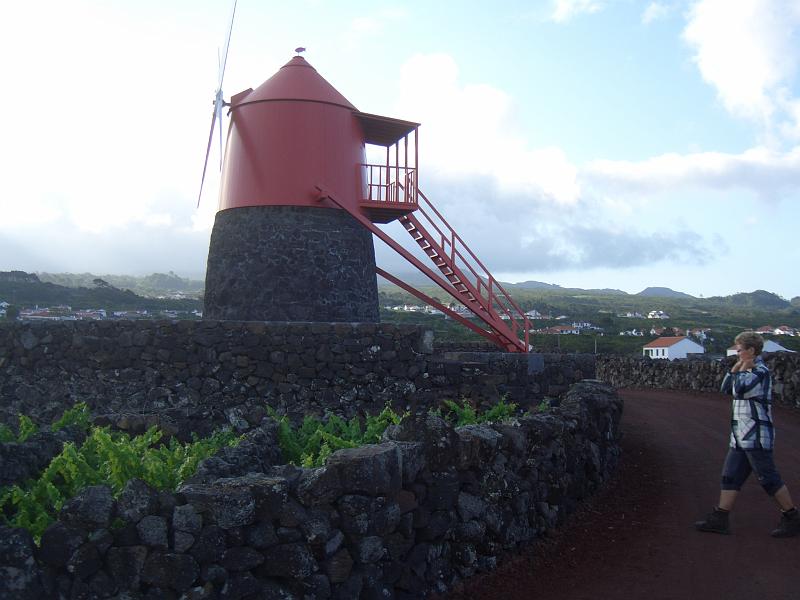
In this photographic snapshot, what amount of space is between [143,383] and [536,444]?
773cm

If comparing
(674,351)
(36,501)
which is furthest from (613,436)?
(674,351)

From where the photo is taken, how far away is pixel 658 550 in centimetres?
662

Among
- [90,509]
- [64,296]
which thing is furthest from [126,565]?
[64,296]

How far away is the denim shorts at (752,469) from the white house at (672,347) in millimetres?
57826

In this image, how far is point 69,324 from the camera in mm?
13375

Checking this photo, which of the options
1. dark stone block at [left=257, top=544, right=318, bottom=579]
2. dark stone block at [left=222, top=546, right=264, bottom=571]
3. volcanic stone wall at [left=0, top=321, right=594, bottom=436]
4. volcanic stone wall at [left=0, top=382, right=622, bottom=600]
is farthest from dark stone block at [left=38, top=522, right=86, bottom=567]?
volcanic stone wall at [left=0, top=321, right=594, bottom=436]

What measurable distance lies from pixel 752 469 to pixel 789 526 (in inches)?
21.5

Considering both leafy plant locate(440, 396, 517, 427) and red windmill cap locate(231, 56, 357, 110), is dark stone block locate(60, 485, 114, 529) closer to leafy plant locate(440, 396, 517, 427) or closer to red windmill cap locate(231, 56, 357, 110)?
leafy plant locate(440, 396, 517, 427)

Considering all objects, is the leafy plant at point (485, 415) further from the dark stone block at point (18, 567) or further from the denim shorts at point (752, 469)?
the dark stone block at point (18, 567)

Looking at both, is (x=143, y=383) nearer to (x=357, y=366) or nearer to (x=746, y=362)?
(x=357, y=366)

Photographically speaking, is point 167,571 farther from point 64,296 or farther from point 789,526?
point 64,296

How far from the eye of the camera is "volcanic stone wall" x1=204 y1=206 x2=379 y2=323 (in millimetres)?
14922

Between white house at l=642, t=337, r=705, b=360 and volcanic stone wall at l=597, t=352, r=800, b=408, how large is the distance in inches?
1405

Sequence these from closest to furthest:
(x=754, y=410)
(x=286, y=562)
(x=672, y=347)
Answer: (x=286, y=562) → (x=754, y=410) → (x=672, y=347)
